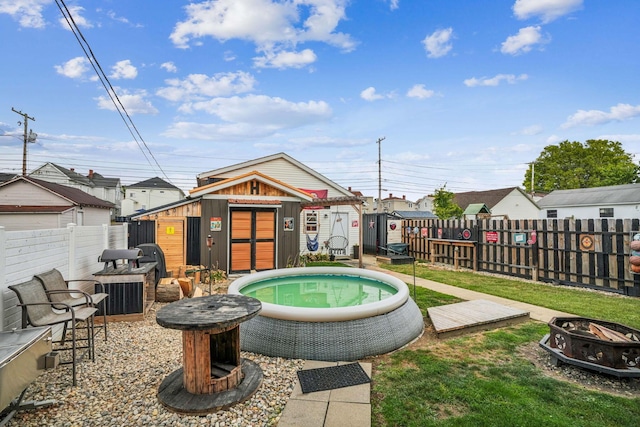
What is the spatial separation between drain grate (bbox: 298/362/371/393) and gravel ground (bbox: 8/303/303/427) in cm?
A: 15

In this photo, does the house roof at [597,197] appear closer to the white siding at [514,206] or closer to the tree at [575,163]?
the white siding at [514,206]

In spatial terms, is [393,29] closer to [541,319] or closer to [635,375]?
[541,319]

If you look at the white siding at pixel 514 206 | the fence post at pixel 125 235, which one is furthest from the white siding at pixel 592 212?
the fence post at pixel 125 235

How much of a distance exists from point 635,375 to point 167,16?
11742 mm

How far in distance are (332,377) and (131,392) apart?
2097 mm

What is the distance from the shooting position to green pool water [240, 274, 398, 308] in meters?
6.46

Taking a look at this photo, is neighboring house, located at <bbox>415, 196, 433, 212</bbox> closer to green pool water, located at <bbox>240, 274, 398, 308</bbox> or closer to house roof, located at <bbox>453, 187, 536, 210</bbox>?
house roof, located at <bbox>453, 187, 536, 210</bbox>

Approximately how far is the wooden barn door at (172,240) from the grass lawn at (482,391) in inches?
286

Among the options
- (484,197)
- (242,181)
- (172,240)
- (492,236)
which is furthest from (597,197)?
(172,240)

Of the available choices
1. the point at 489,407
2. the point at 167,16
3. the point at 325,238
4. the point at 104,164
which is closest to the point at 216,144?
the point at 325,238

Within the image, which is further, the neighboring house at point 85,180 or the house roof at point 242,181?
the neighboring house at point 85,180

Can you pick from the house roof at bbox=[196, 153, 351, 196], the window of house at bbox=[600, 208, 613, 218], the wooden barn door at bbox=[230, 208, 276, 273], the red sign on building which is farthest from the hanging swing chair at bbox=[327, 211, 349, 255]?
the window of house at bbox=[600, 208, 613, 218]

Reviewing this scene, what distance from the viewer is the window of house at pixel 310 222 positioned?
1450 cm

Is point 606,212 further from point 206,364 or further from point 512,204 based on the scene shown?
point 206,364
